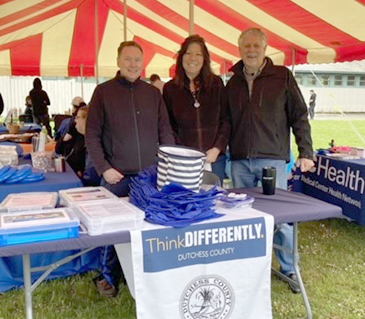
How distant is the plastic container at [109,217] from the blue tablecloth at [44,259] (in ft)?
2.58

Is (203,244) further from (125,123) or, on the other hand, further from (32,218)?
(125,123)

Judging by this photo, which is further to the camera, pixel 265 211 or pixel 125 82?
pixel 125 82

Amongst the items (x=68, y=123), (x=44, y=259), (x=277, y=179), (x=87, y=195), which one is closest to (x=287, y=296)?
(x=277, y=179)

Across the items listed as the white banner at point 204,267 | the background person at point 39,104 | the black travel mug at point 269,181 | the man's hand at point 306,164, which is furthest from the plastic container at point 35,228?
the background person at point 39,104

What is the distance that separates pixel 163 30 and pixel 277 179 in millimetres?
4596

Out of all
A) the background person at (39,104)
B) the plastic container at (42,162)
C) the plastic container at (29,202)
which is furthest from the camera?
the background person at (39,104)

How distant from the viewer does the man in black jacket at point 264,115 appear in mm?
2271

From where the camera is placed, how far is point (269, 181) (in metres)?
1.97

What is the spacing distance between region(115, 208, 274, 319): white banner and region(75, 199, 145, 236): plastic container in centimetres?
4

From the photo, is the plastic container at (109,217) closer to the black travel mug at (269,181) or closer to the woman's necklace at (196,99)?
the black travel mug at (269,181)

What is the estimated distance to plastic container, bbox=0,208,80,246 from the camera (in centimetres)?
133

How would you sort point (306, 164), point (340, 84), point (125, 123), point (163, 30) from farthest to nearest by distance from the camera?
point (340, 84) < point (163, 30) < point (306, 164) < point (125, 123)

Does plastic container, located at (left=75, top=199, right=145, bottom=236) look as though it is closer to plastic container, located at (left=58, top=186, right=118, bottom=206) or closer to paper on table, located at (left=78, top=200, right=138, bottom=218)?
paper on table, located at (left=78, top=200, right=138, bottom=218)

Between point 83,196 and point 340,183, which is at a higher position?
point 83,196
